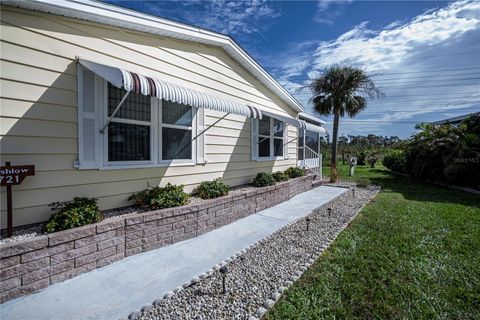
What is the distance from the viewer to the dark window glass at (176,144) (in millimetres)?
5340

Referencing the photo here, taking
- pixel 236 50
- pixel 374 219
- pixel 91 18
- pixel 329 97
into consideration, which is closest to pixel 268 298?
pixel 374 219

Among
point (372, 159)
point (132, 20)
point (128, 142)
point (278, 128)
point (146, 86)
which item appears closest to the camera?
point (146, 86)

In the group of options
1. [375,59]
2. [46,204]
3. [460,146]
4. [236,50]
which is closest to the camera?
[46,204]

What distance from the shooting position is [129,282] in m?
3.17

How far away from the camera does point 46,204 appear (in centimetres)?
358

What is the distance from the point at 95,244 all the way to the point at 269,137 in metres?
7.06

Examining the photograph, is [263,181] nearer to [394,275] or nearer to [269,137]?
[269,137]

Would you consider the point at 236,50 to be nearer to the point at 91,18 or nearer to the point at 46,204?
the point at 91,18

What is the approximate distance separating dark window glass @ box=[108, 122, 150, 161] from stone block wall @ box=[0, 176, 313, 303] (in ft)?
4.01

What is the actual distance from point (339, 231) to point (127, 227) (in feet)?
14.6

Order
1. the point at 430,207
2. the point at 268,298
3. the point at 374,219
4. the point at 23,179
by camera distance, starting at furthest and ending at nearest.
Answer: the point at 430,207, the point at 374,219, the point at 23,179, the point at 268,298

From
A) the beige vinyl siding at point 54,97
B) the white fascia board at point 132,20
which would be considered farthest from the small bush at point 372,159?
the beige vinyl siding at point 54,97

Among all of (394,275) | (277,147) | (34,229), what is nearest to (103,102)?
(34,229)

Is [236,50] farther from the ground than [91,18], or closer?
farther from the ground
